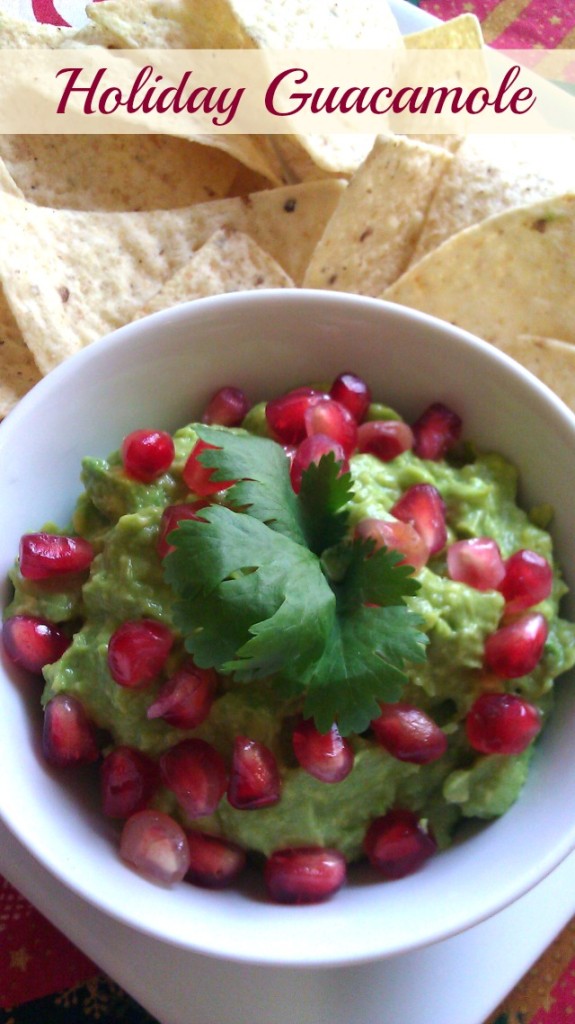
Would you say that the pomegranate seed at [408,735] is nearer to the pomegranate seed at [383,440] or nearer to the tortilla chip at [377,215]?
the pomegranate seed at [383,440]

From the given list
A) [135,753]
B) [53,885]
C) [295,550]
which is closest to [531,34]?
[295,550]

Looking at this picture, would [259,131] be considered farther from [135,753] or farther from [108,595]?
[135,753]

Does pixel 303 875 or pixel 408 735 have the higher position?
pixel 408 735

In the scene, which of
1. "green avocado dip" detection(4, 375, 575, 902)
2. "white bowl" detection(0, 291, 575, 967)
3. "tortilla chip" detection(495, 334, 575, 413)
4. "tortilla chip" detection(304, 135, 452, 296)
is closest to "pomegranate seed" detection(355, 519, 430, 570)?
"green avocado dip" detection(4, 375, 575, 902)

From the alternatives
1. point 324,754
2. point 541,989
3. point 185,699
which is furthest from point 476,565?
point 541,989

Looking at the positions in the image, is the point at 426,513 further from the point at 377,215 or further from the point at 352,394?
the point at 377,215
